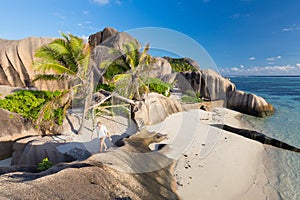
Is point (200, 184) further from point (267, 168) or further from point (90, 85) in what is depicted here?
point (90, 85)

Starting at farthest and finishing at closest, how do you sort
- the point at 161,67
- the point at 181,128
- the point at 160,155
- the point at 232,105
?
the point at 161,67, the point at 232,105, the point at 181,128, the point at 160,155

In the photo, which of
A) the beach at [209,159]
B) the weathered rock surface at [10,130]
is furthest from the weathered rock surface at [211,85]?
the weathered rock surface at [10,130]

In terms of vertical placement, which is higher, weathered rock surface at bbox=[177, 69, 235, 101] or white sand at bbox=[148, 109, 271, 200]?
weathered rock surface at bbox=[177, 69, 235, 101]

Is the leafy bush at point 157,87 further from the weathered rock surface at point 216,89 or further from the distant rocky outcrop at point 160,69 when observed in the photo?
the distant rocky outcrop at point 160,69

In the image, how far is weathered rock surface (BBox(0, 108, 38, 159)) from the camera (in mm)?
5570

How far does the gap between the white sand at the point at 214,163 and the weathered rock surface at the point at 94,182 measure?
80 centimetres

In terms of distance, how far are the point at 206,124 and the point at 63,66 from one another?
25.9 feet

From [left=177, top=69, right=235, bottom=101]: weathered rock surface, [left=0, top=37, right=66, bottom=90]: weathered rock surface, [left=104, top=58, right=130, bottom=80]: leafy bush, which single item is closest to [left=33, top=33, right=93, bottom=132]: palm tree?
[left=104, top=58, right=130, bottom=80]: leafy bush

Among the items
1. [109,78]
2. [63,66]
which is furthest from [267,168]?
[109,78]

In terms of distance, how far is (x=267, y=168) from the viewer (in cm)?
556

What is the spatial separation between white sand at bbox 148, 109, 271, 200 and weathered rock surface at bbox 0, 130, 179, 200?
0.80 metres

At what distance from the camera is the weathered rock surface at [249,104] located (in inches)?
533

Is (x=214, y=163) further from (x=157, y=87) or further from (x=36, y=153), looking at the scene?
(x=157, y=87)

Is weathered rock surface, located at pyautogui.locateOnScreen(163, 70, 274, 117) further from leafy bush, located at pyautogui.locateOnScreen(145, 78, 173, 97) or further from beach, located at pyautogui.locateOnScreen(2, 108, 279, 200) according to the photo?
beach, located at pyautogui.locateOnScreen(2, 108, 279, 200)
